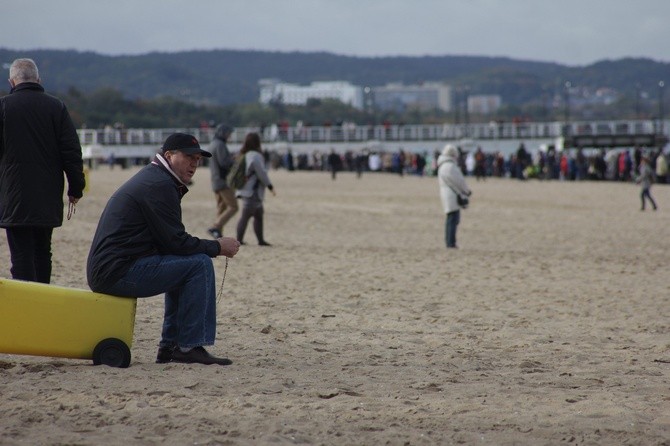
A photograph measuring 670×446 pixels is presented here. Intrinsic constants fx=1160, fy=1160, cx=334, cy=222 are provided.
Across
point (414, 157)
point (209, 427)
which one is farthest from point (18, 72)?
point (414, 157)

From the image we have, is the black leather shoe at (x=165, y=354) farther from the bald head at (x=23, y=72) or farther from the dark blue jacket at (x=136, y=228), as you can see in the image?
the bald head at (x=23, y=72)

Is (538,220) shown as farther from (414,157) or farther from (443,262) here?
(414,157)

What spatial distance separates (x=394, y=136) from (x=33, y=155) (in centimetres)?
7761

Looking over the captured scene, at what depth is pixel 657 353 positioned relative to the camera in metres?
7.86

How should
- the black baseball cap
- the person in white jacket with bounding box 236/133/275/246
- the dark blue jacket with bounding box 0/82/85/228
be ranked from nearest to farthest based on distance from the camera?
1. the black baseball cap
2. the dark blue jacket with bounding box 0/82/85/228
3. the person in white jacket with bounding box 236/133/275/246

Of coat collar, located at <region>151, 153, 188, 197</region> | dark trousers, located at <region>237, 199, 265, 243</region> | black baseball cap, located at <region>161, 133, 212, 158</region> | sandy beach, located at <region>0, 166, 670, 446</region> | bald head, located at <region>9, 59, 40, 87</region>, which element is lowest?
sandy beach, located at <region>0, 166, 670, 446</region>

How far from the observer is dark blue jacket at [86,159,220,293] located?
6.54 meters

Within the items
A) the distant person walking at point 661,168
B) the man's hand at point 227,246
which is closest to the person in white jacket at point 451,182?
the man's hand at point 227,246

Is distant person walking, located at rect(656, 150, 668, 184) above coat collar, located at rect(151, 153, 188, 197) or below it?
below

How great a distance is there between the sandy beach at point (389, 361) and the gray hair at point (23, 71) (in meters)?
1.81

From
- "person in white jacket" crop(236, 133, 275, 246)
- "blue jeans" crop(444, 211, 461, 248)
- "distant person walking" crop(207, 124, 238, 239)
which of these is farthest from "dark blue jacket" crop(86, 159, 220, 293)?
"blue jeans" crop(444, 211, 461, 248)

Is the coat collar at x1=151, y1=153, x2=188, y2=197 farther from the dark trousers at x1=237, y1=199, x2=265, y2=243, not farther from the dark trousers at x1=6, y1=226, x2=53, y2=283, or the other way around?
the dark trousers at x1=237, y1=199, x2=265, y2=243

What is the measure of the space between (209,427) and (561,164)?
45.7 metres

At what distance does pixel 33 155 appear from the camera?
7.24 meters
